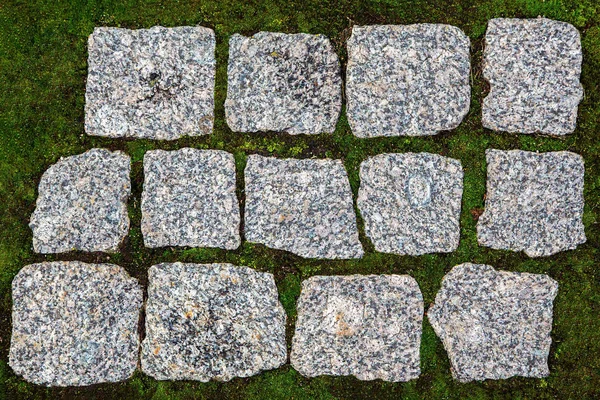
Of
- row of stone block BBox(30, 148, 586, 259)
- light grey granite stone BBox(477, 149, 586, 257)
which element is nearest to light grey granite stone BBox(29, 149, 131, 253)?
row of stone block BBox(30, 148, 586, 259)

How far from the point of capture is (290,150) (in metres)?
3.32

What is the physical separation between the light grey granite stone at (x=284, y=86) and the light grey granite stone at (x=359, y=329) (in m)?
0.98

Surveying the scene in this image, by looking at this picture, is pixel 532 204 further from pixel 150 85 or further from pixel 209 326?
pixel 150 85

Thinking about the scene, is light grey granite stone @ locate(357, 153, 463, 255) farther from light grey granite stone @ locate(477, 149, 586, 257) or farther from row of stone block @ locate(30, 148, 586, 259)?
light grey granite stone @ locate(477, 149, 586, 257)

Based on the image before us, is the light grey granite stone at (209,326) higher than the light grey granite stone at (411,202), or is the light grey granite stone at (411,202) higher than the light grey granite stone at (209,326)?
the light grey granite stone at (411,202)

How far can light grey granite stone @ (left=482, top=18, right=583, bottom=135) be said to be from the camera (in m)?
3.29

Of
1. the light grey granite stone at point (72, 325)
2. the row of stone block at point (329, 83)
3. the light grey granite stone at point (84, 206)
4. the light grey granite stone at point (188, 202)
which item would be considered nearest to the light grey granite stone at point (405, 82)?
the row of stone block at point (329, 83)

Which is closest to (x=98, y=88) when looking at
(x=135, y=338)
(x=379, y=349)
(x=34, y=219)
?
(x=34, y=219)

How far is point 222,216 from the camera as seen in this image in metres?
3.26

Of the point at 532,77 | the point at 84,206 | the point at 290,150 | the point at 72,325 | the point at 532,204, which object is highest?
the point at 532,77

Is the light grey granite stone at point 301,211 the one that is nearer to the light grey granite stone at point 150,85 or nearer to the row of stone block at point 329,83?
the row of stone block at point 329,83

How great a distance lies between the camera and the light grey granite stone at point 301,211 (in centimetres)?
326

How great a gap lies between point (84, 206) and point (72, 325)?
28.0 inches

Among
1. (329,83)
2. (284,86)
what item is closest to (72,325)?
(284,86)
